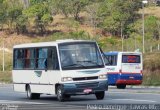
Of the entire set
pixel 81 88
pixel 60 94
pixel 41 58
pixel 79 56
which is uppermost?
pixel 79 56

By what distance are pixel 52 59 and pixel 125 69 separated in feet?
53.2

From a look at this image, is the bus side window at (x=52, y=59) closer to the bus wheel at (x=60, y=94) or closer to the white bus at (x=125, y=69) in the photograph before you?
the bus wheel at (x=60, y=94)

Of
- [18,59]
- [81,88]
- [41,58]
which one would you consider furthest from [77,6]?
[81,88]

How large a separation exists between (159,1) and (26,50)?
108117 millimetres

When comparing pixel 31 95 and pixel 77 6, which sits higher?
pixel 31 95

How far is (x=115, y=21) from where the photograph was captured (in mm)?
106875

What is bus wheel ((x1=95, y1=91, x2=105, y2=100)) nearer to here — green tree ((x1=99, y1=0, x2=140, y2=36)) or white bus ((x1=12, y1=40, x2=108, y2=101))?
white bus ((x1=12, y1=40, x2=108, y2=101))

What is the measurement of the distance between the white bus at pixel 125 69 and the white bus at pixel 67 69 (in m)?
14.0

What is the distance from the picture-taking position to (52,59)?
26766mm

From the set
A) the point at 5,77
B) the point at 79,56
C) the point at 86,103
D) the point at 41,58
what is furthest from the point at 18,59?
the point at 5,77

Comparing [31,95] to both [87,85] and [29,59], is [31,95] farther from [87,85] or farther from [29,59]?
[87,85]

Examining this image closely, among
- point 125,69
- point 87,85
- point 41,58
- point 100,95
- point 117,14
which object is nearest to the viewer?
point 87,85

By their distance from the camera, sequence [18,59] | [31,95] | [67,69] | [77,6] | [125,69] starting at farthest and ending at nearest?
[77,6]
[125,69]
[18,59]
[31,95]
[67,69]

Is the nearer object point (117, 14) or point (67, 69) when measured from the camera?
point (67, 69)
